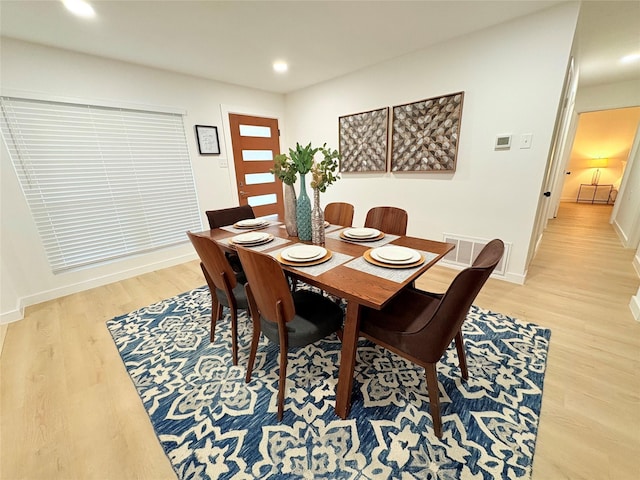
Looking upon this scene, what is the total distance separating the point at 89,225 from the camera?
2.78 meters

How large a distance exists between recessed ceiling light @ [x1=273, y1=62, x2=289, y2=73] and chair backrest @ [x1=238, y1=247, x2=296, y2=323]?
275 centimetres

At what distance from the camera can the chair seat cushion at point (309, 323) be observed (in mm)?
1285

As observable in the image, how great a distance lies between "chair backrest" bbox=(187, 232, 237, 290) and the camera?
4.61ft

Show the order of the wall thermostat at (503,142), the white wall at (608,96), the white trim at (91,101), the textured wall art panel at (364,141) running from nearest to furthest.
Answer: the white trim at (91,101), the wall thermostat at (503,142), the textured wall art panel at (364,141), the white wall at (608,96)

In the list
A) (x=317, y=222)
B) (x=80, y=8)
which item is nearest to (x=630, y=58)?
(x=317, y=222)

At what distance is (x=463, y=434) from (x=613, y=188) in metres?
9.03

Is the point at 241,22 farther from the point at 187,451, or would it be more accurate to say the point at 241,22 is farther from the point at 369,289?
the point at 187,451

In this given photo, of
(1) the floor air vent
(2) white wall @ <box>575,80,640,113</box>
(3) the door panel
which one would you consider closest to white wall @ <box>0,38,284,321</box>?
(3) the door panel

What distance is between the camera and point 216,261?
57.1 inches

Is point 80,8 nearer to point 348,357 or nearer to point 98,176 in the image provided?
point 98,176

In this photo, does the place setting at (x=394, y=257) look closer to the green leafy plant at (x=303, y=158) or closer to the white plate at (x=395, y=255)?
the white plate at (x=395, y=255)

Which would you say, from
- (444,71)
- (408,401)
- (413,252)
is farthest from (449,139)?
(408,401)

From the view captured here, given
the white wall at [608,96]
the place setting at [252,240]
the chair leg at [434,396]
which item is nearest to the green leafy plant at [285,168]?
the place setting at [252,240]

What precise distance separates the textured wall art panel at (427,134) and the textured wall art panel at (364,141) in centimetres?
14
